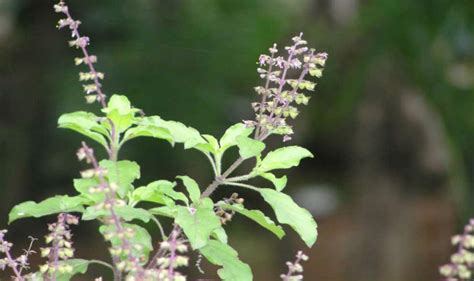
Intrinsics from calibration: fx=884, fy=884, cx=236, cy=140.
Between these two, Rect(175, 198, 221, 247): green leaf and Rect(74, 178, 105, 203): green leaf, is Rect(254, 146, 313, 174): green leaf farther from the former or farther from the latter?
Rect(74, 178, 105, 203): green leaf

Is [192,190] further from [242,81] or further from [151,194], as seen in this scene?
[242,81]

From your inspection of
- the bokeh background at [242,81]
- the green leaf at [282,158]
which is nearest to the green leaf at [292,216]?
the green leaf at [282,158]

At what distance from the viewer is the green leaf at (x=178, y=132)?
98 cm

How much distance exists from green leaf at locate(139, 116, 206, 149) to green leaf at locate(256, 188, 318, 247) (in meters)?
0.10

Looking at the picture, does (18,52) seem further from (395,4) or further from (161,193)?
(161,193)

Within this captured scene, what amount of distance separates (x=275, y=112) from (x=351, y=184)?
644cm

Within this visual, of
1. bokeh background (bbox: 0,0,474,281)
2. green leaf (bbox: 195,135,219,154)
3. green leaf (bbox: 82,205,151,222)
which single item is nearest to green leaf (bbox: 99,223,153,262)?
green leaf (bbox: 82,205,151,222)

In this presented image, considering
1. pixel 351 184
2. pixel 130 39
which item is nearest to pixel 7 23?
pixel 130 39

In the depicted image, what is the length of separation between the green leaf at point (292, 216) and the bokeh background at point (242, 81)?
2.13 m

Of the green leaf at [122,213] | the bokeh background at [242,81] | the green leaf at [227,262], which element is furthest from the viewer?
the bokeh background at [242,81]

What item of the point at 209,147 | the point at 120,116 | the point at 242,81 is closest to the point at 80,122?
the point at 120,116

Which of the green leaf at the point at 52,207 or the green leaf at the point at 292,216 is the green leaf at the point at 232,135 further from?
the green leaf at the point at 52,207

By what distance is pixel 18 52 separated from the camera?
3871 mm

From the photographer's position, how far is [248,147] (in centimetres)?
97
